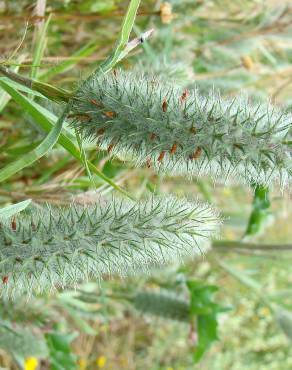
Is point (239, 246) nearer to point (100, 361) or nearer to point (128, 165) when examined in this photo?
point (128, 165)

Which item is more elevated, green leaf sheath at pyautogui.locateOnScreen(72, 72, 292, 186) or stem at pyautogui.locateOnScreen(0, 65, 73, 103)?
stem at pyautogui.locateOnScreen(0, 65, 73, 103)

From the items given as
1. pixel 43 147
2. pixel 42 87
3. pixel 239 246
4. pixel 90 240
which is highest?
pixel 42 87

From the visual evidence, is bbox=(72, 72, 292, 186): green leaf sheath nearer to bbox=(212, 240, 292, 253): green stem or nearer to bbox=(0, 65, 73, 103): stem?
bbox=(0, 65, 73, 103): stem

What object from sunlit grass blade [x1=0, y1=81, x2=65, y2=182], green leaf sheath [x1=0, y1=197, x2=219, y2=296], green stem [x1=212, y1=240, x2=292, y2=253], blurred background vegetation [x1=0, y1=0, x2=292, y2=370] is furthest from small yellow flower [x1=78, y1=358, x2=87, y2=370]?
sunlit grass blade [x1=0, y1=81, x2=65, y2=182]

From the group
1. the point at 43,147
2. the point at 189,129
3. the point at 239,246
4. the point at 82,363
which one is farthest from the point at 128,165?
the point at 82,363

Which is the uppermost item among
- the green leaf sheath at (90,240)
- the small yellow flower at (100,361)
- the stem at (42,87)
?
the stem at (42,87)

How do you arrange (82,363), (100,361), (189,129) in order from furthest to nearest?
(100,361) < (82,363) < (189,129)

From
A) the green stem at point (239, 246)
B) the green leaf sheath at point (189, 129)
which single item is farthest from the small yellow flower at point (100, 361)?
the green leaf sheath at point (189, 129)

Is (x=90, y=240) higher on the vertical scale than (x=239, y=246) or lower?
higher

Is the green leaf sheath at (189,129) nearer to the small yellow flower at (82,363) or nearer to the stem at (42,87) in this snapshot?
the stem at (42,87)
